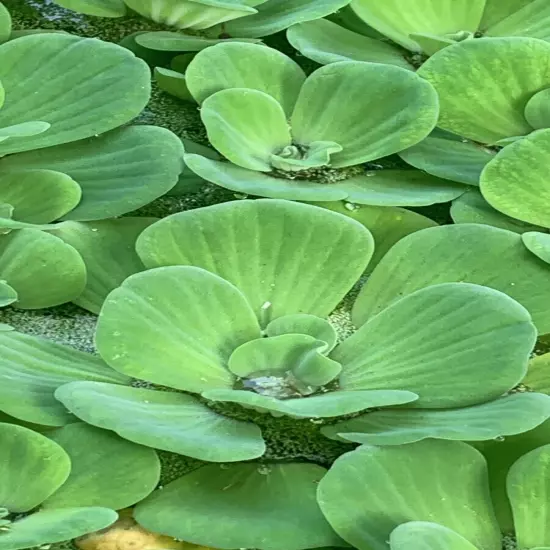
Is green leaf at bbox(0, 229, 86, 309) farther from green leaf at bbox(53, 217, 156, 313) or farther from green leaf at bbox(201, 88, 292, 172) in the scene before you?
green leaf at bbox(201, 88, 292, 172)

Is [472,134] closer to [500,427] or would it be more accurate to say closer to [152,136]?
[152,136]

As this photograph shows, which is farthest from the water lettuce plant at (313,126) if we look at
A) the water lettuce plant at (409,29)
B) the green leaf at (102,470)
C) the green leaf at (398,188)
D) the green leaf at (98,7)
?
the green leaf at (102,470)

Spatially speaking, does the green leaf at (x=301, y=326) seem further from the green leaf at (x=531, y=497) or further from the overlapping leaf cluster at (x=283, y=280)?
the green leaf at (x=531, y=497)

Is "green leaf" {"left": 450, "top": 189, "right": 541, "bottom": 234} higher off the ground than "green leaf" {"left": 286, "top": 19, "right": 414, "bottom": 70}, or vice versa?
"green leaf" {"left": 286, "top": 19, "right": 414, "bottom": 70}

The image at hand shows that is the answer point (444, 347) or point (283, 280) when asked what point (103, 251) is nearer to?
point (283, 280)

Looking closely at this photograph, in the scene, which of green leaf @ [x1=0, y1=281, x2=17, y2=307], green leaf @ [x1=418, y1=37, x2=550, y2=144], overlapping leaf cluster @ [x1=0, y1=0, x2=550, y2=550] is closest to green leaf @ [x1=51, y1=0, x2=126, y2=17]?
overlapping leaf cluster @ [x1=0, y1=0, x2=550, y2=550]

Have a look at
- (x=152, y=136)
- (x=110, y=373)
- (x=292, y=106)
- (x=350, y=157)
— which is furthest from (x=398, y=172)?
(x=110, y=373)

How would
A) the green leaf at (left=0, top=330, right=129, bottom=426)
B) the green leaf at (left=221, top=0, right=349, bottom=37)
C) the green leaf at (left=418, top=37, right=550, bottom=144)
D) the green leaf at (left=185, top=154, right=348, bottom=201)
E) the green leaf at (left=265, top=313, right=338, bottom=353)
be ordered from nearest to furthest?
1. the green leaf at (left=0, top=330, right=129, bottom=426)
2. the green leaf at (left=265, top=313, right=338, bottom=353)
3. the green leaf at (left=185, top=154, right=348, bottom=201)
4. the green leaf at (left=418, top=37, right=550, bottom=144)
5. the green leaf at (left=221, top=0, right=349, bottom=37)

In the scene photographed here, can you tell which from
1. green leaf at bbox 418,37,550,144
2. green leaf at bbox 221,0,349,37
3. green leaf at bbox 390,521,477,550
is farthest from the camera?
green leaf at bbox 221,0,349,37
